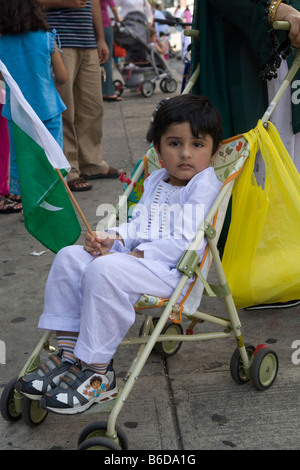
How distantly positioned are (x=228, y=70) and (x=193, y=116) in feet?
2.26

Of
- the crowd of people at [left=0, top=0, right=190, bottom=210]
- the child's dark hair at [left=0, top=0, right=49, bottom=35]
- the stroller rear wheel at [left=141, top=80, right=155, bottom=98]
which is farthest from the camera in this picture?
the stroller rear wheel at [left=141, top=80, right=155, bottom=98]

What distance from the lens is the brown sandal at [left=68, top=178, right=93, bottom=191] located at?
19.0ft

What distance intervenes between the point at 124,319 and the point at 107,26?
7604 millimetres

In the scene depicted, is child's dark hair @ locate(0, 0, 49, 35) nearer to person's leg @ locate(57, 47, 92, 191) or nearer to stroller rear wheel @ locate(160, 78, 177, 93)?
person's leg @ locate(57, 47, 92, 191)

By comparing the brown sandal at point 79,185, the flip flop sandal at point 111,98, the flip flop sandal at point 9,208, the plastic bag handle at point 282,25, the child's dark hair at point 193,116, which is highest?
the plastic bag handle at point 282,25

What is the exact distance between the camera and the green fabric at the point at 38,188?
2428 millimetres

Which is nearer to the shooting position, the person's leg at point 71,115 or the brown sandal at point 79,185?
the person's leg at point 71,115

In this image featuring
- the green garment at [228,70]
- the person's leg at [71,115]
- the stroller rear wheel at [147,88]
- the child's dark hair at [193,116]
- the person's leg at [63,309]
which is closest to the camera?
the person's leg at [63,309]

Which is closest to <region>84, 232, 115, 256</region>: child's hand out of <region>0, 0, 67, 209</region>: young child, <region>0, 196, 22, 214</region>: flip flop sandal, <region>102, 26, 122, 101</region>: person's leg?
<region>0, 0, 67, 209</region>: young child

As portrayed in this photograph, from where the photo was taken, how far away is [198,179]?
2.60 meters

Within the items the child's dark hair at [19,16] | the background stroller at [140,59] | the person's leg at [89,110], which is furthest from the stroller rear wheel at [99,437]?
the background stroller at [140,59]

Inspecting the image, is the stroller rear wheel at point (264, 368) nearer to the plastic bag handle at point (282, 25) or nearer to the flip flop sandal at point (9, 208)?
the plastic bag handle at point (282, 25)

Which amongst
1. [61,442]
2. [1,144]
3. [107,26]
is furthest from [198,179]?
[107,26]

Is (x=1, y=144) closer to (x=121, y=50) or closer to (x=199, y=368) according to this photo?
(x=199, y=368)
